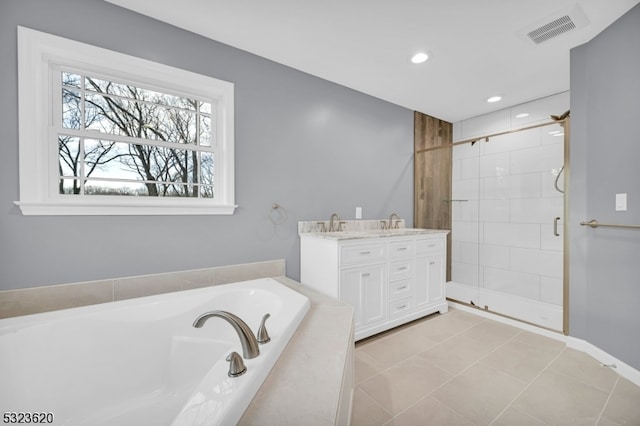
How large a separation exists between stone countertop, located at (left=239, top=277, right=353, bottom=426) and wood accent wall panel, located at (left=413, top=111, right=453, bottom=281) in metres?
2.49

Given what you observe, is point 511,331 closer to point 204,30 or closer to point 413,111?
point 413,111

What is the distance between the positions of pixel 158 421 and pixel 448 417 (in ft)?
4.75

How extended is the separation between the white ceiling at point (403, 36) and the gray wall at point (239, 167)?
0.57 ft

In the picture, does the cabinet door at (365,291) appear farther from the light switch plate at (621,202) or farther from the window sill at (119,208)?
the light switch plate at (621,202)

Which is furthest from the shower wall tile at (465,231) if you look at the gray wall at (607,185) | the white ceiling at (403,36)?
the white ceiling at (403,36)

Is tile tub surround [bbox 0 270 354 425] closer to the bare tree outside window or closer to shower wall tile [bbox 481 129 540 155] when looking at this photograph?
the bare tree outside window

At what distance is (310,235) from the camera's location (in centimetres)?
238

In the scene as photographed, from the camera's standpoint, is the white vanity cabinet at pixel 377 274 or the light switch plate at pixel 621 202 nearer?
the light switch plate at pixel 621 202

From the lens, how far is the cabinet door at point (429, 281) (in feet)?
8.80

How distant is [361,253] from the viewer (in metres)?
2.23

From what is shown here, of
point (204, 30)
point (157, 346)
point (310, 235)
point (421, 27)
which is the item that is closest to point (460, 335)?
point (310, 235)

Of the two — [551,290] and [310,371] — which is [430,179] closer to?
[551,290]

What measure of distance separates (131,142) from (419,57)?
2.32 meters

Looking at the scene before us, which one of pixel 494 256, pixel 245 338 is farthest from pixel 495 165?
pixel 245 338
